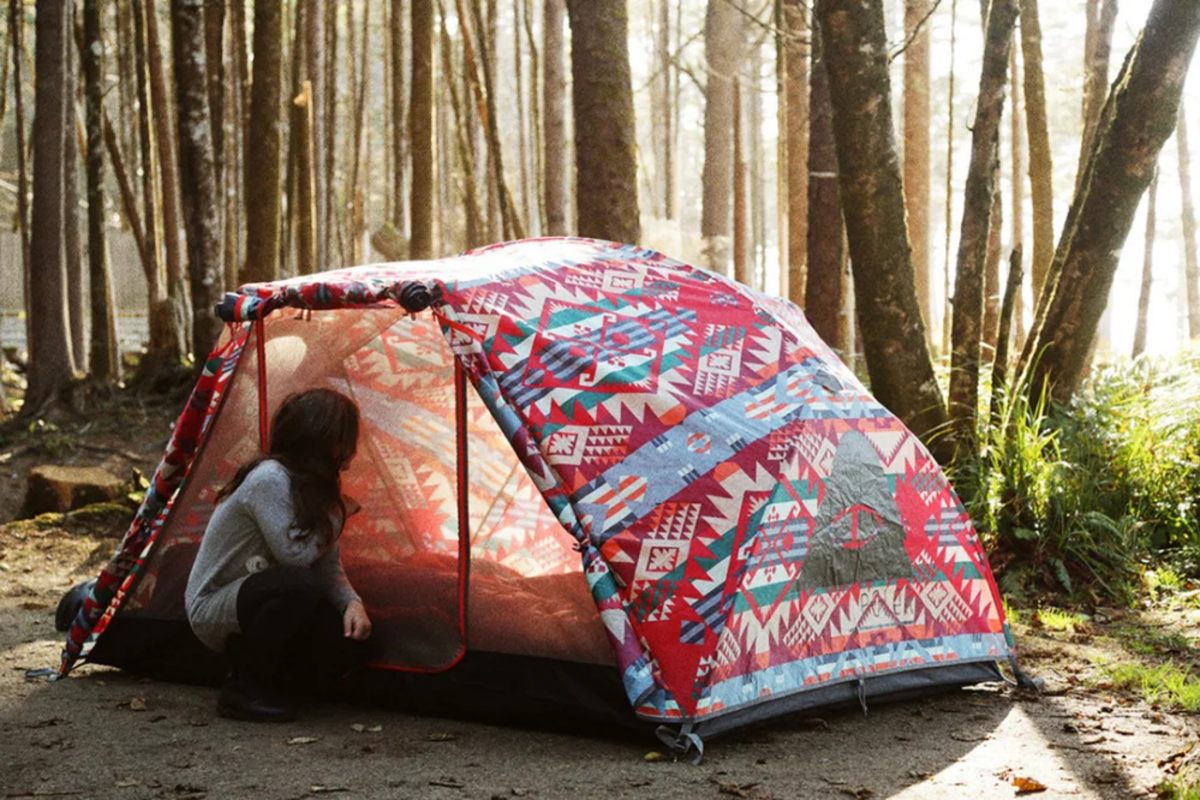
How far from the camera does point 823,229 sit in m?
7.88

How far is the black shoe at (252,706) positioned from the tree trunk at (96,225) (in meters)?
7.49

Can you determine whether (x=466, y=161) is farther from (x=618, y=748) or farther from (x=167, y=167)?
(x=618, y=748)

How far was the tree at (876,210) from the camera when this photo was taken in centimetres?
593

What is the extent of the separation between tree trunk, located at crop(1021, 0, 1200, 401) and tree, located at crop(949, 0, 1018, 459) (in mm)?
374

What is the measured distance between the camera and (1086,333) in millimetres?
6203

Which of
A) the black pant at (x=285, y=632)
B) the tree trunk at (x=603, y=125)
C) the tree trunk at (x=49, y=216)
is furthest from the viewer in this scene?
the tree trunk at (x=49, y=216)

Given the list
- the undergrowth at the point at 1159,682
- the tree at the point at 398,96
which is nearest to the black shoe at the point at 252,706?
the undergrowth at the point at 1159,682

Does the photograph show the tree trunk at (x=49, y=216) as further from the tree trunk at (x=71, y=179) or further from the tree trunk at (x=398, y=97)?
Result: the tree trunk at (x=398, y=97)

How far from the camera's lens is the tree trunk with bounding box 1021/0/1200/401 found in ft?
19.1

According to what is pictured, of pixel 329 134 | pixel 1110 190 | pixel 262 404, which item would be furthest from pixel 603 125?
pixel 329 134

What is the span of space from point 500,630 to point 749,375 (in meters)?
1.16

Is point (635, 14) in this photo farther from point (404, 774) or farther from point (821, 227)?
point (404, 774)

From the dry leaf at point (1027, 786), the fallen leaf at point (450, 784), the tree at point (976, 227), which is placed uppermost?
the tree at point (976, 227)

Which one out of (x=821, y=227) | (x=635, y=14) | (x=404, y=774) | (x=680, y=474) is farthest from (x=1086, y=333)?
(x=635, y=14)
